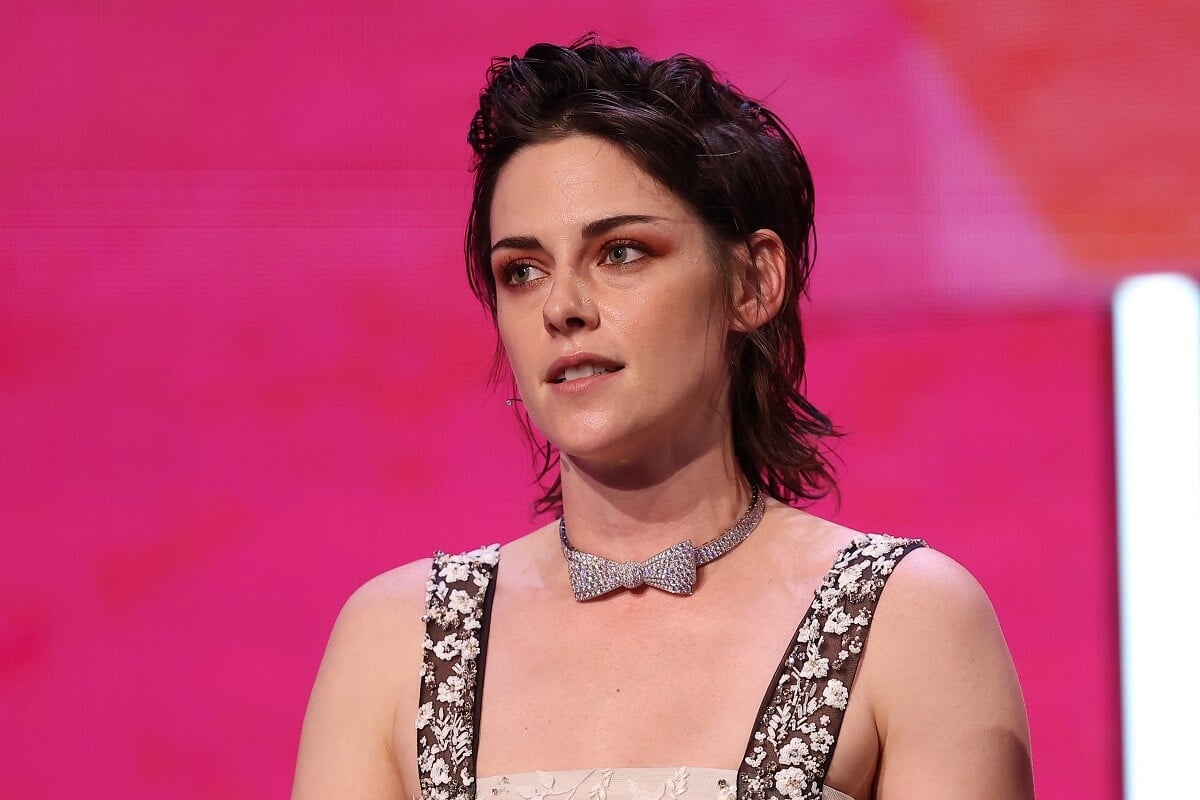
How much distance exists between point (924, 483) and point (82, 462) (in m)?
1.49

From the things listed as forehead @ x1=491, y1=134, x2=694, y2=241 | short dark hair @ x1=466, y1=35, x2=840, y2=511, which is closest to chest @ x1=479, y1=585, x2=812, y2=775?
short dark hair @ x1=466, y1=35, x2=840, y2=511

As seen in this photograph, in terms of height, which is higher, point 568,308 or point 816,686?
point 568,308

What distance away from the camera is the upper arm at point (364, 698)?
6.63ft

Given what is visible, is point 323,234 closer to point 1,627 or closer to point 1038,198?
point 1,627

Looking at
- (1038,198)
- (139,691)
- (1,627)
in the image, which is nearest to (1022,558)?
(1038,198)

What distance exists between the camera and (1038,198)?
110 inches

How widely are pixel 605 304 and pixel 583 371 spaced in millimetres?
85

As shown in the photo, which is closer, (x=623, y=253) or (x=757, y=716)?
(x=757, y=716)

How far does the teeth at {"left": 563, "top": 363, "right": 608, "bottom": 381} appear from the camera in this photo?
1.94m

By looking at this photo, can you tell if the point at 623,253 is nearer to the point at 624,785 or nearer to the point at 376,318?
the point at 624,785

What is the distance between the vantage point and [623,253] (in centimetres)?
198

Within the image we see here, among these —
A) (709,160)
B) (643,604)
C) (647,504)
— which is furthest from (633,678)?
(709,160)

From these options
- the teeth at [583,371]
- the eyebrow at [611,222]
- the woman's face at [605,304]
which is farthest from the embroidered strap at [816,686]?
the eyebrow at [611,222]

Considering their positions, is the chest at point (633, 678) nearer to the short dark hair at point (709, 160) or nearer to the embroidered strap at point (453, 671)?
the embroidered strap at point (453, 671)
